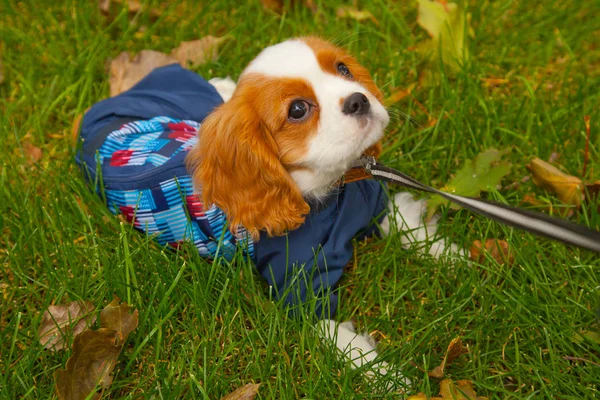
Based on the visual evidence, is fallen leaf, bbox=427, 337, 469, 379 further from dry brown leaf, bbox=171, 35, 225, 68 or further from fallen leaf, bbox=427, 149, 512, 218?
dry brown leaf, bbox=171, 35, 225, 68

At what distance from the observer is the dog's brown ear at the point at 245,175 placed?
2.11 meters

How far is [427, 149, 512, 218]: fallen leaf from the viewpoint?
99.4 inches

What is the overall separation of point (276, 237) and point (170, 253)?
47 centimetres

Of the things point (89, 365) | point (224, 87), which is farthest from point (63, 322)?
point (224, 87)

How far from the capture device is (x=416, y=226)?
2.63m

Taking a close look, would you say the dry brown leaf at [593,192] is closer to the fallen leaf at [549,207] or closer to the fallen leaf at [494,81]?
the fallen leaf at [549,207]

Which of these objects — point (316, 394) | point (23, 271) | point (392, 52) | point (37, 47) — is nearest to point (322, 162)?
point (316, 394)

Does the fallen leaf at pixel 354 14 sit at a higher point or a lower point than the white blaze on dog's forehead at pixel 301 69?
lower

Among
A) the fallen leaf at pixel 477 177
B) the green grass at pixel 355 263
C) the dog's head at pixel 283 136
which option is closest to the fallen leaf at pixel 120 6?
the green grass at pixel 355 263

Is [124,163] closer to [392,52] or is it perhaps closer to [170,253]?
[170,253]

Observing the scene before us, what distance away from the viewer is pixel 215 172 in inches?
85.3

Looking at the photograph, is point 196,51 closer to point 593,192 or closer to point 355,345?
point 355,345

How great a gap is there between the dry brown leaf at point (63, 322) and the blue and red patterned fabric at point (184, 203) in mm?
406

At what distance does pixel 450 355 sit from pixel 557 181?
0.89 m
